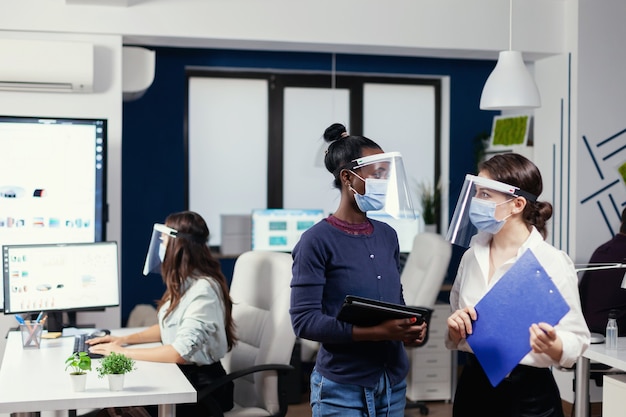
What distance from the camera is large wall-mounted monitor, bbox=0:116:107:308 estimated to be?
4.45 metres

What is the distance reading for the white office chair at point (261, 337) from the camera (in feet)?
11.3

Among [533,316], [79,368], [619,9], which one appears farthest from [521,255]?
[619,9]

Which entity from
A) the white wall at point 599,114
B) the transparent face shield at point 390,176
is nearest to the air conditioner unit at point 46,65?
the transparent face shield at point 390,176

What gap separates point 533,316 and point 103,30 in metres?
3.43

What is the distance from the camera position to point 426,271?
205 inches

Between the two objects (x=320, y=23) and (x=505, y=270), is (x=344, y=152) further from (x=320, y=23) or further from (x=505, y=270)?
(x=320, y=23)

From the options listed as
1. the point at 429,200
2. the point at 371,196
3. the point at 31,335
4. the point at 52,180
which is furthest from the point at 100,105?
the point at 429,200

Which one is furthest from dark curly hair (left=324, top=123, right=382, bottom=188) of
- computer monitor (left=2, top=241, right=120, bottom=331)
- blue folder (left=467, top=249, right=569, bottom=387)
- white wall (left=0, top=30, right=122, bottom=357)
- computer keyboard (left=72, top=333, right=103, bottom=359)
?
white wall (left=0, top=30, right=122, bottom=357)

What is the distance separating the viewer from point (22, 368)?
10.2 feet

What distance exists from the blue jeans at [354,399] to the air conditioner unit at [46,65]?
9.28ft

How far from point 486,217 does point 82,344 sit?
1970 mm

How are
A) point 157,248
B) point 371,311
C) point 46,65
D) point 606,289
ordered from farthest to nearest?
point 46,65, point 606,289, point 157,248, point 371,311

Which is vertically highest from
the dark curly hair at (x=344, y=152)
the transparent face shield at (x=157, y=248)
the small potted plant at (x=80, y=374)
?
the dark curly hair at (x=344, y=152)

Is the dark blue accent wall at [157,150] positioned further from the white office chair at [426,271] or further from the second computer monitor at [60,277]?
the second computer monitor at [60,277]
